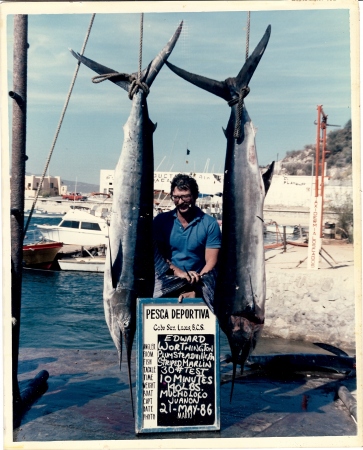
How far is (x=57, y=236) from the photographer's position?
52.5 ft

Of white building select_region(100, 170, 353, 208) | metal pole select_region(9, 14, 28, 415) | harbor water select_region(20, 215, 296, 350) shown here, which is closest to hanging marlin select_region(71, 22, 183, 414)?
metal pole select_region(9, 14, 28, 415)

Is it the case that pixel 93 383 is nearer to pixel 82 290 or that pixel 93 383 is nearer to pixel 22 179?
pixel 22 179

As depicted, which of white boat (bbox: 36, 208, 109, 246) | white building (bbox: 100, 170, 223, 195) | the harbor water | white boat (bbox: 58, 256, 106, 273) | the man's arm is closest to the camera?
the man's arm

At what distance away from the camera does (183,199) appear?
3041mm

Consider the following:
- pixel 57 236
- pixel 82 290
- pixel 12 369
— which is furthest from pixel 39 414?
pixel 57 236

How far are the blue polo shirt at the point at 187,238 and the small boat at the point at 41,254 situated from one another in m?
10.2

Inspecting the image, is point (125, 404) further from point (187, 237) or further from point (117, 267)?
point (187, 237)

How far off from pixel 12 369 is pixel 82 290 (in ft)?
30.6

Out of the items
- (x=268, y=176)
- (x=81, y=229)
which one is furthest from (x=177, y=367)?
(x=81, y=229)

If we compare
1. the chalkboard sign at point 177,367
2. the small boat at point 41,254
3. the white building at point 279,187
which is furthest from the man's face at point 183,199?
the small boat at point 41,254

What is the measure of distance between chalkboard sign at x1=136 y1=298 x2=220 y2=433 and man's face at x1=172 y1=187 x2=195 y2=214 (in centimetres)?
59

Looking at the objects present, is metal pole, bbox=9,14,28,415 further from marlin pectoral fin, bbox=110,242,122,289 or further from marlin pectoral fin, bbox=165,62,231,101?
marlin pectoral fin, bbox=165,62,231,101

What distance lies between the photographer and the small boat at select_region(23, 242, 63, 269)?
12841 mm

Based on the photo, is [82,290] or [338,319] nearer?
[338,319]
